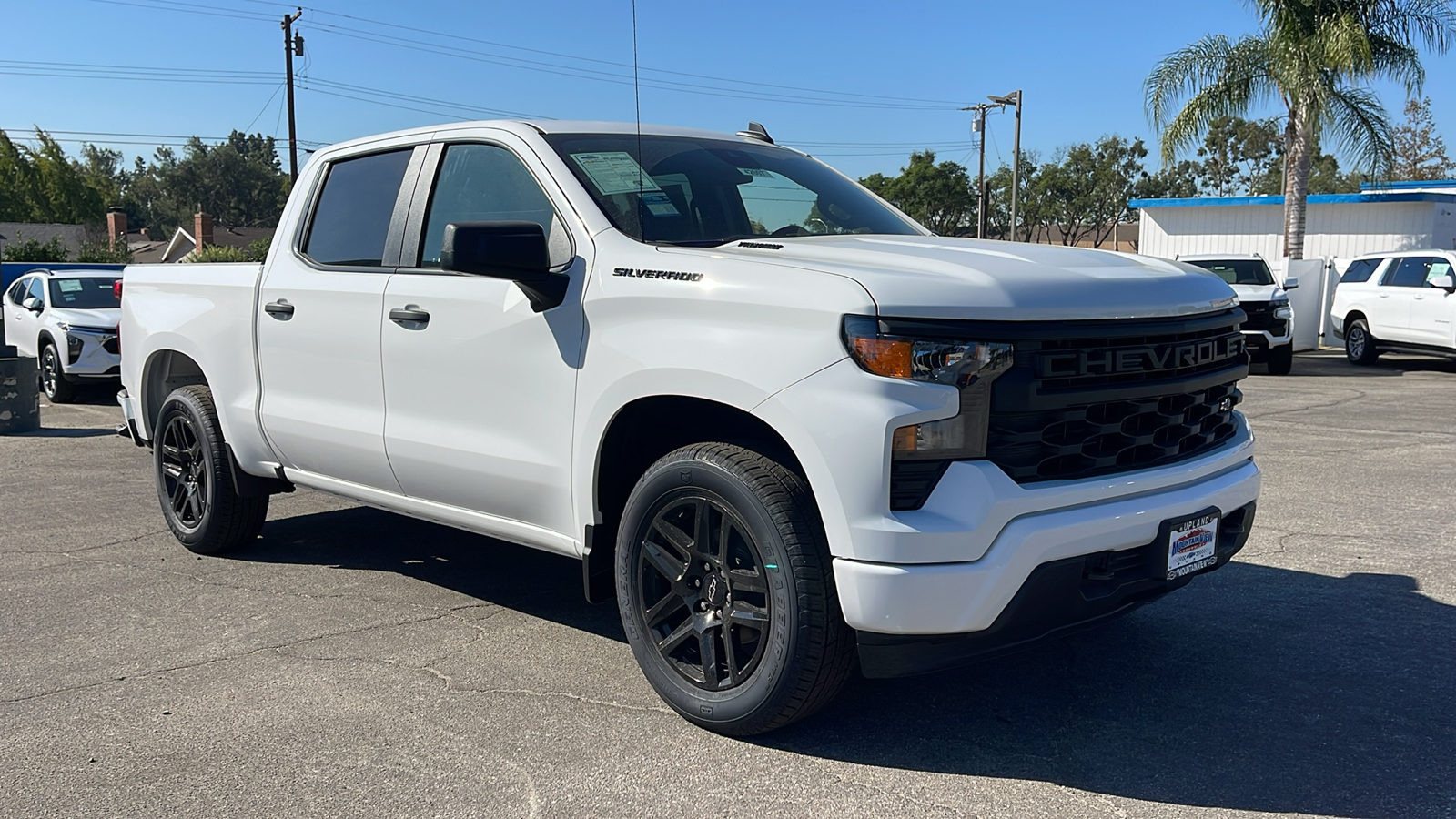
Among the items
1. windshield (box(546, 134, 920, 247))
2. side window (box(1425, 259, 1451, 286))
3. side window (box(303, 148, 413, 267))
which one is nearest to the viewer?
windshield (box(546, 134, 920, 247))

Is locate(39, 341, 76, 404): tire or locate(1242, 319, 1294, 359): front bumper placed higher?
locate(1242, 319, 1294, 359): front bumper

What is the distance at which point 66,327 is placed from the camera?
13.7 metres

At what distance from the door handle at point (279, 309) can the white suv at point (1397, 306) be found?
16.7 metres

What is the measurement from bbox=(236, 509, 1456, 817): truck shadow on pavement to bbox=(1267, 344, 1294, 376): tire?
12.9 meters

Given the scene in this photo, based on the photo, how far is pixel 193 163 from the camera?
99938mm

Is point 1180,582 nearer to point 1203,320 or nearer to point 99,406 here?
point 1203,320

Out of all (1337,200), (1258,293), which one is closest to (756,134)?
(1258,293)

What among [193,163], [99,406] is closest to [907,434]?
[99,406]

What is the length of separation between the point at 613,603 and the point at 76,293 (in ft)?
40.3

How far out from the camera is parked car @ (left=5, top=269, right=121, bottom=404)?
13805 millimetres

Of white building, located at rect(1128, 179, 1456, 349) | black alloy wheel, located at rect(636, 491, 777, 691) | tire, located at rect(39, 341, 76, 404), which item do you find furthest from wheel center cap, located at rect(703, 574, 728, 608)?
white building, located at rect(1128, 179, 1456, 349)

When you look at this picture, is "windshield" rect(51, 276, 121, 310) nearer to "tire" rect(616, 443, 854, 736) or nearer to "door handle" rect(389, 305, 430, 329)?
"door handle" rect(389, 305, 430, 329)

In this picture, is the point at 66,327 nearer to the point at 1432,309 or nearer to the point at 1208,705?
the point at 1208,705

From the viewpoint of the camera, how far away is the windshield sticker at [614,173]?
14.0 feet
